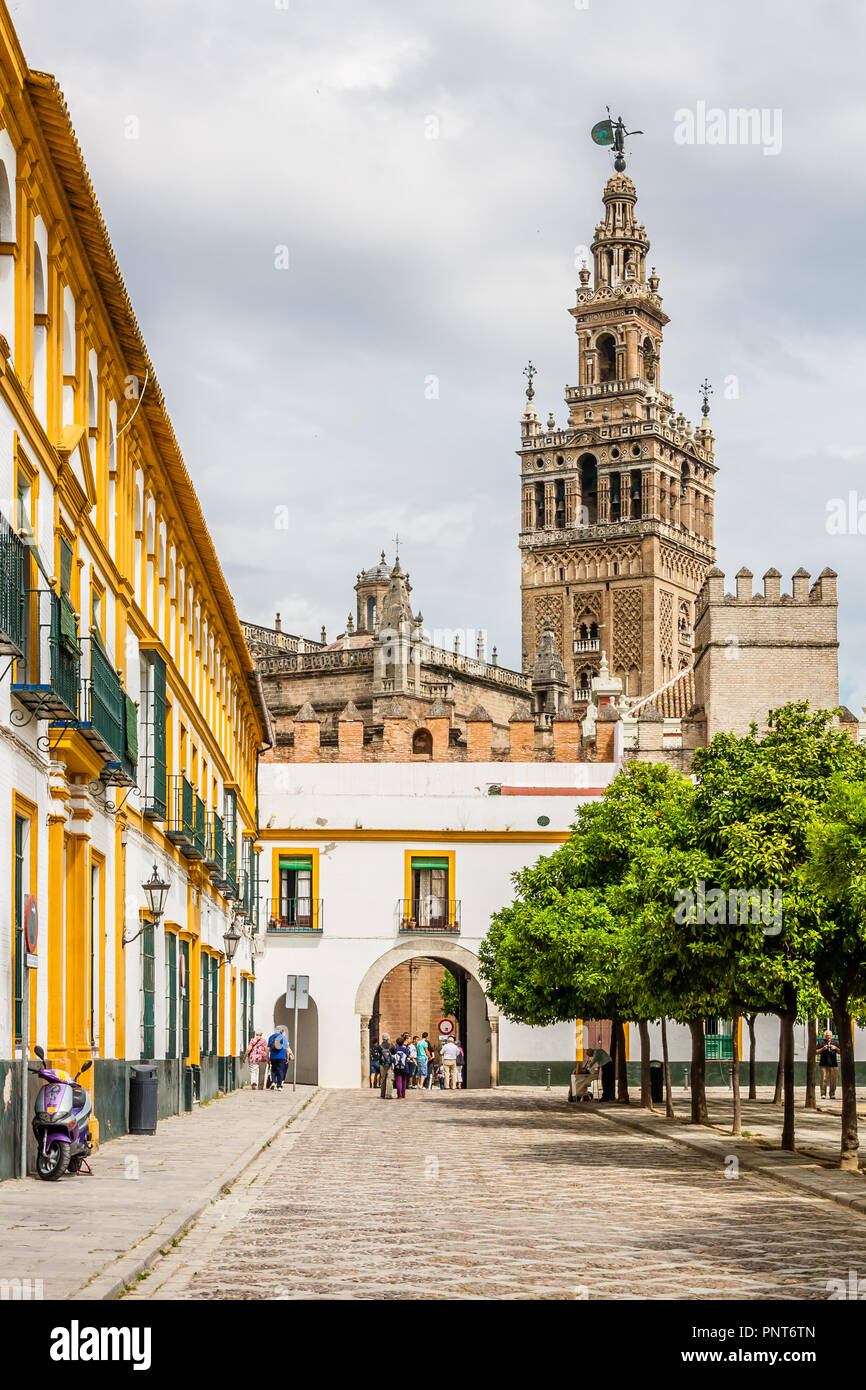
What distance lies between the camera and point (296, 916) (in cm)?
4803

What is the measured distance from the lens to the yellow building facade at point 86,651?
51.7 feet

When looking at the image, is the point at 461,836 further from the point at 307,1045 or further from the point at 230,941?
the point at 230,941

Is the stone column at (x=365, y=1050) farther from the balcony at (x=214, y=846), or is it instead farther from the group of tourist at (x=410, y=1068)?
the balcony at (x=214, y=846)

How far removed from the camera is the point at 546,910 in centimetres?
3456

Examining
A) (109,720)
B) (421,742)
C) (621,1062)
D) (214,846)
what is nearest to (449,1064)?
(621,1062)

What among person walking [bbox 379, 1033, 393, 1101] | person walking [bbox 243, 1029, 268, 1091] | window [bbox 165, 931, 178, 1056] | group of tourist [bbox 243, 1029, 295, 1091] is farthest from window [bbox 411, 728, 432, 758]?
window [bbox 165, 931, 178, 1056]

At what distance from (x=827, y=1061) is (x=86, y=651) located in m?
26.7

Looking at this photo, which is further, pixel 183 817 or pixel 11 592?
pixel 183 817

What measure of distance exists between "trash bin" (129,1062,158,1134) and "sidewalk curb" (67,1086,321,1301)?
3.38 metres

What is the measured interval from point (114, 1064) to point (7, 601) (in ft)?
26.7

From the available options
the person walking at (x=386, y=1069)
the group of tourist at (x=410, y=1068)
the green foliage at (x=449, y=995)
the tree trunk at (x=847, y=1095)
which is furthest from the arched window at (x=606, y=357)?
the tree trunk at (x=847, y=1095)

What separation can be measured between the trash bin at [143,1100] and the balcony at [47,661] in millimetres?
6807

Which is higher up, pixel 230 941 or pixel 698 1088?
pixel 230 941
